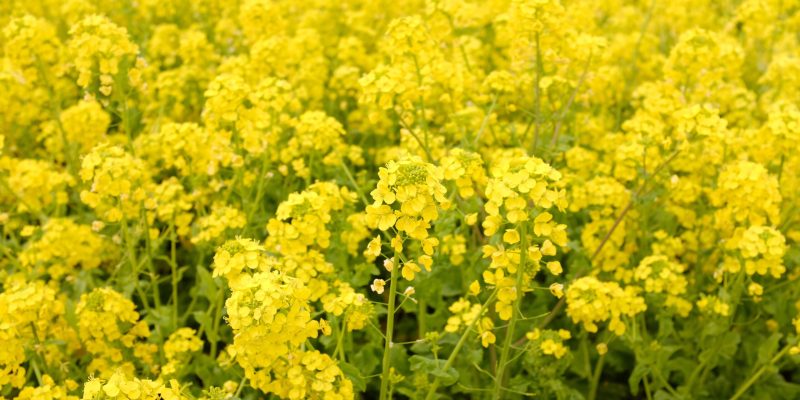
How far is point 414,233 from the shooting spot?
8.35 feet

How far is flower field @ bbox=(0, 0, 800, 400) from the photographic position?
2.86 meters

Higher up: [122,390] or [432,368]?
[122,390]

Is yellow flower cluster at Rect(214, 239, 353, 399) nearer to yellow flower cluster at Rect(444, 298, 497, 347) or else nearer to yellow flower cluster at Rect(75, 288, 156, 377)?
yellow flower cluster at Rect(444, 298, 497, 347)

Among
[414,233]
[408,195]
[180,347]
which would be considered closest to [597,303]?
[414,233]

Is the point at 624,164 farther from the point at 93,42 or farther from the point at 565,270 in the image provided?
the point at 93,42

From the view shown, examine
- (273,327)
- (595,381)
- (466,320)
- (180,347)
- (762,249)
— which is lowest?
(595,381)

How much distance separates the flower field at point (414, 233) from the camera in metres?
2.86

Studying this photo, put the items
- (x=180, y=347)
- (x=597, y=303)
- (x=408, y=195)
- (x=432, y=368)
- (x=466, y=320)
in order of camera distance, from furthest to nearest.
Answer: (x=180, y=347) < (x=466, y=320) < (x=597, y=303) < (x=432, y=368) < (x=408, y=195)

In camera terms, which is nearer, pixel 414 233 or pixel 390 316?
pixel 414 233

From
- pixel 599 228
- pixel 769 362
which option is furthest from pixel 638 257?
pixel 769 362

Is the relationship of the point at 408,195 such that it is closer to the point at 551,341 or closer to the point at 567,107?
the point at 551,341

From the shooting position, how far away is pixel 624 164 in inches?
166

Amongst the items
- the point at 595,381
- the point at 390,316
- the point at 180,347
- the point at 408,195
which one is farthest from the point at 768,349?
the point at 180,347

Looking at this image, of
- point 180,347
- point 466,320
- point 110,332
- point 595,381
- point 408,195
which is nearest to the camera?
point 408,195
